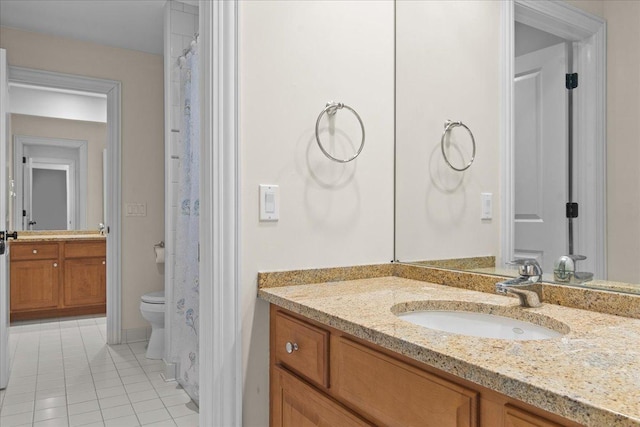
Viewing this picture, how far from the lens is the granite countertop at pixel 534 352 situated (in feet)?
1.92

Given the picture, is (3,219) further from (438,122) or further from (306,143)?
(438,122)

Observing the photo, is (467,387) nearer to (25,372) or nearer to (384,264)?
(384,264)

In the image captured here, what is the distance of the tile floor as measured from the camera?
2346 mm

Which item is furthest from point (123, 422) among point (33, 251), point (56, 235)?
point (56, 235)

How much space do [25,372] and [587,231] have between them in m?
3.45

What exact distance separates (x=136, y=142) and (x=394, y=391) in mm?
3562

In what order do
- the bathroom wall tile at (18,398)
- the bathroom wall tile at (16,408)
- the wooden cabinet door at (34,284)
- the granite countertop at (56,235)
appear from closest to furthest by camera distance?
the bathroom wall tile at (16,408) → the bathroom wall tile at (18,398) → the wooden cabinet door at (34,284) → the granite countertop at (56,235)

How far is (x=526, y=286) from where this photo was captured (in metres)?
1.18

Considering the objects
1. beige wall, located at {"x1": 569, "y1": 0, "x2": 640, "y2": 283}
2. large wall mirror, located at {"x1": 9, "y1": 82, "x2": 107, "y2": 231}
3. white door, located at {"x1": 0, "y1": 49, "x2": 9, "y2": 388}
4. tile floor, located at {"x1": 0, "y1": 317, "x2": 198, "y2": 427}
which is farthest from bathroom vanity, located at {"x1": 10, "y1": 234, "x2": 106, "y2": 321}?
beige wall, located at {"x1": 569, "y1": 0, "x2": 640, "y2": 283}

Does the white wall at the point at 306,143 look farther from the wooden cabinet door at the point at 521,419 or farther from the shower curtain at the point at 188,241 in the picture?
the shower curtain at the point at 188,241

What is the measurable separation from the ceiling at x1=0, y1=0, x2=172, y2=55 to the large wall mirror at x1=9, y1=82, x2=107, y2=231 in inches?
58.1

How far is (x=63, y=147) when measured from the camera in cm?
512

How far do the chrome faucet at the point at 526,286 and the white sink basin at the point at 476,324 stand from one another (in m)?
0.06

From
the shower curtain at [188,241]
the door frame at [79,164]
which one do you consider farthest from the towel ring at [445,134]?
the door frame at [79,164]
